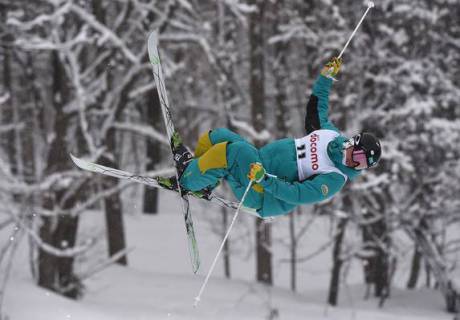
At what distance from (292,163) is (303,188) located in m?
0.40

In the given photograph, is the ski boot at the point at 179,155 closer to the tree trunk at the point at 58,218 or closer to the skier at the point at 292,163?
the skier at the point at 292,163

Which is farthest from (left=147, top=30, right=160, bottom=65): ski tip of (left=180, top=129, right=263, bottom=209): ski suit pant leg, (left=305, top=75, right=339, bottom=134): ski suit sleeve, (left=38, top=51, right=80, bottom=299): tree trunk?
(left=38, top=51, right=80, bottom=299): tree trunk

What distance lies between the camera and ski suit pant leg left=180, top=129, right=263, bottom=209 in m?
5.14

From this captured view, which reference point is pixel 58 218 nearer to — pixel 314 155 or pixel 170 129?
pixel 170 129

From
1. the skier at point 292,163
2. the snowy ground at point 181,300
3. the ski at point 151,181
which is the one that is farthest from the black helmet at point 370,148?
the snowy ground at point 181,300

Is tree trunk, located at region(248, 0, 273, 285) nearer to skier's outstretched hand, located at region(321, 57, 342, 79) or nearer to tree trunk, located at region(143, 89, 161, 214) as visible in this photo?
tree trunk, located at region(143, 89, 161, 214)

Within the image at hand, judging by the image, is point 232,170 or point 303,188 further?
point 232,170

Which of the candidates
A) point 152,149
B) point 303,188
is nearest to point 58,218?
point 303,188

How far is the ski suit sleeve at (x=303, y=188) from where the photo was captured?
477 cm

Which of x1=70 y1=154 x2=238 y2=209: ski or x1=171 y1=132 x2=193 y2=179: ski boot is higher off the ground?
x1=171 y1=132 x2=193 y2=179: ski boot

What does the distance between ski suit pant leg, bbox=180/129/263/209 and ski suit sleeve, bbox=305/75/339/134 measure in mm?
598

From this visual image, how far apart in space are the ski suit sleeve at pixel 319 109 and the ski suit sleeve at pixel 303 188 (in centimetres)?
64

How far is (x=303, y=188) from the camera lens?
4840mm

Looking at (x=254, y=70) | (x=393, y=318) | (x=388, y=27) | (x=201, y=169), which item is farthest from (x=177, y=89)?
(x=201, y=169)
